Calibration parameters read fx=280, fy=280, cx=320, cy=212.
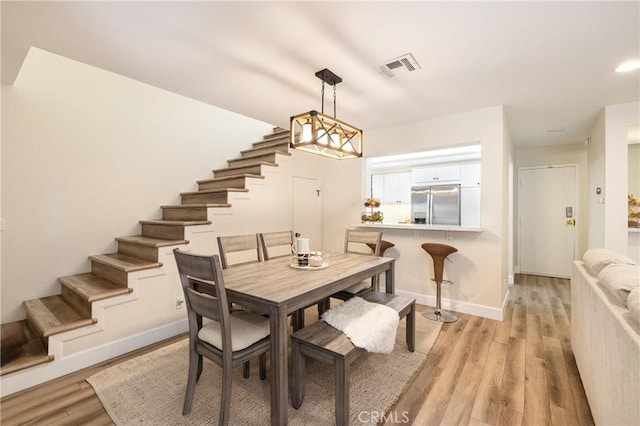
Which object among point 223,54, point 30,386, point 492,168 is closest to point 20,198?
point 30,386

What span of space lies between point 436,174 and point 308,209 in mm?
2781

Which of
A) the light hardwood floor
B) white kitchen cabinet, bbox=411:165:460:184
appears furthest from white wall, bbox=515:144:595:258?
the light hardwood floor

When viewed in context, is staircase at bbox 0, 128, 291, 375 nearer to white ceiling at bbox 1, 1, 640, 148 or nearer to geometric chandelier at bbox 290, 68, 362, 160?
white ceiling at bbox 1, 1, 640, 148

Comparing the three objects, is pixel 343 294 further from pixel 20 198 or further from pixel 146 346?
pixel 20 198

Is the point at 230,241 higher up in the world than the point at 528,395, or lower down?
higher up

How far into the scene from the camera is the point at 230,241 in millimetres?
2432

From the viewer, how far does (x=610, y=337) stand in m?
1.30

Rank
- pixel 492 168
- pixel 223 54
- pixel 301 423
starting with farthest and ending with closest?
1. pixel 492 168
2. pixel 223 54
3. pixel 301 423

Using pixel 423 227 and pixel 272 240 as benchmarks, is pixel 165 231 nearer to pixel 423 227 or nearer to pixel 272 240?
pixel 272 240

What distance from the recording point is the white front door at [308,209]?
13.9 feet

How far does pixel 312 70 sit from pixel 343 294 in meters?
1.99

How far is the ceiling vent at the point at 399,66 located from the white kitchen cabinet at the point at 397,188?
3.83 metres

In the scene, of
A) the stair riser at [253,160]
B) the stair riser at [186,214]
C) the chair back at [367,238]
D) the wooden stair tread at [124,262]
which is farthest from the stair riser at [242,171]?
the wooden stair tread at [124,262]

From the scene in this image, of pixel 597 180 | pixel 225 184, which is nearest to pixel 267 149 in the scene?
pixel 225 184
